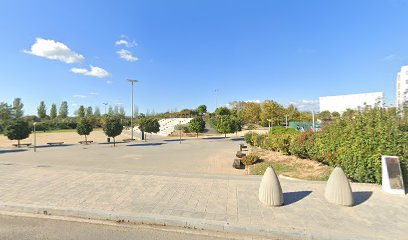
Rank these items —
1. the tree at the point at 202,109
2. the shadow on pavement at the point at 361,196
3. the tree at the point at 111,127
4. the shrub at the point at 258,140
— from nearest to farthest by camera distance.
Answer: the shadow on pavement at the point at 361,196
the shrub at the point at 258,140
the tree at the point at 111,127
the tree at the point at 202,109

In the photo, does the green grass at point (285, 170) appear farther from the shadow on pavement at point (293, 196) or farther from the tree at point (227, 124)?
the tree at point (227, 124)

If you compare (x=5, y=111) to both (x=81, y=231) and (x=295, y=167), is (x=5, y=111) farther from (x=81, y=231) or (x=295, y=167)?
(x=295, y=167)

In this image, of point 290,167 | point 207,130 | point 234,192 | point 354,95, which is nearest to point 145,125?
point 207,130

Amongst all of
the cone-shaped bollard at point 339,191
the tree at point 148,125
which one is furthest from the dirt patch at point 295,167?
the tree at point 148,125

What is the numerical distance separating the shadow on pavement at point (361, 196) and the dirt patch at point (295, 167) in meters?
1.95

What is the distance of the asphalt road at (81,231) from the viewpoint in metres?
3.81

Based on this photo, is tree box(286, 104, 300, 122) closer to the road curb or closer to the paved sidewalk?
the paved sidewalk

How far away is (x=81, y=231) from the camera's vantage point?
401cm

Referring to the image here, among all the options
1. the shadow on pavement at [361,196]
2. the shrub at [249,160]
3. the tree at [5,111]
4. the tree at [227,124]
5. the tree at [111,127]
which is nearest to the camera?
the shadow on pavement at [361,196]

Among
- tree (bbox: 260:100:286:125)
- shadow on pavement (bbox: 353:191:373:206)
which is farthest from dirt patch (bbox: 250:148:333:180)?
tree (bbox: 260:100:286:125)

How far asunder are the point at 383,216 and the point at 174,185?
5.30 metres

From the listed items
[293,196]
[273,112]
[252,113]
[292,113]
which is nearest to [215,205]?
[293,196]

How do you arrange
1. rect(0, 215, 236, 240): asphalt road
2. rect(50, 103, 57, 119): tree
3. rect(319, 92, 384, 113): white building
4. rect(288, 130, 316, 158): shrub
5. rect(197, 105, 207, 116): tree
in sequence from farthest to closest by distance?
rect(50, 103, 57, 119): tree < rect(197, 105, 207, 116): tree < rect(319, 92, 384, 113): white building < rect(288, 130, 316, 158): shrub < rect(0, 215, 236, 240): asphalt road

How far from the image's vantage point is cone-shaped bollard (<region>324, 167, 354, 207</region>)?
16.0ft
